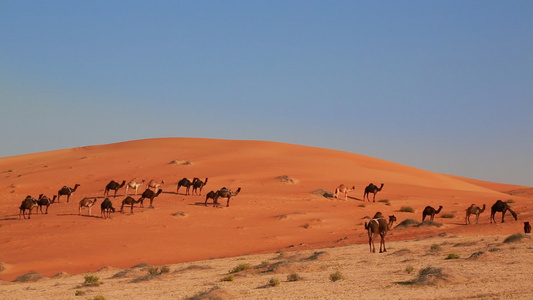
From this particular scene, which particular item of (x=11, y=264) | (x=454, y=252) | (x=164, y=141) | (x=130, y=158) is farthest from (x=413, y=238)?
(x=164, y=141)

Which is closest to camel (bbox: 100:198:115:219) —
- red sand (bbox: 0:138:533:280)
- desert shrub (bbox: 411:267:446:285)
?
red sand (bbox: 0:138:533:280)

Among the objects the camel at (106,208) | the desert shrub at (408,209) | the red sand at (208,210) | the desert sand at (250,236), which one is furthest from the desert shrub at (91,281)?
the desert shrub at (408,209)

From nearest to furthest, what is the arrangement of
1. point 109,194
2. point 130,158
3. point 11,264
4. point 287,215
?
point 11,264 < point 287,215 < point 109,194 < point 130,158

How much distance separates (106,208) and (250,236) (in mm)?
9328

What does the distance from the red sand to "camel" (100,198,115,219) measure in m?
0.70

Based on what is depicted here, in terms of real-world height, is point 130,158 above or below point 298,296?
above

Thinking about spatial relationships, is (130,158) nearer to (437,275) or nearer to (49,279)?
(49,279)

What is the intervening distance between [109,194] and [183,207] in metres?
9.39

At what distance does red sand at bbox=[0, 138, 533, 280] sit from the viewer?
2973 cm

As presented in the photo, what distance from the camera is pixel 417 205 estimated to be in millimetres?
44344

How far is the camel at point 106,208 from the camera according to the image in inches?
1449

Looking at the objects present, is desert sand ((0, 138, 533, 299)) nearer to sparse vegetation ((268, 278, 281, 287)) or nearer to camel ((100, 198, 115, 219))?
sparse vegetation ((268, 278, 281, 287))

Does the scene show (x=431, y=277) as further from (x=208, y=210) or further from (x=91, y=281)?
(x=208, y=210)

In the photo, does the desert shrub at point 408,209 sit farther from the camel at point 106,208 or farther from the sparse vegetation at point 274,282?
the sparse vegetation at point 274,282
